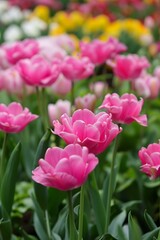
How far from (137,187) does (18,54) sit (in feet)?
1.94

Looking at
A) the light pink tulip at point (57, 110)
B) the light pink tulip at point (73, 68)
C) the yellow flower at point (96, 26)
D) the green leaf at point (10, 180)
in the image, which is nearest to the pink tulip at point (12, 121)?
the green leaf at point (10, 180)

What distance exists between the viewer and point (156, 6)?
263 inches

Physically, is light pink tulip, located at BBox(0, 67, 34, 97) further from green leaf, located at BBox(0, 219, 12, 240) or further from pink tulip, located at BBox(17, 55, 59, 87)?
green leaf, located at BBox(0, 219, 12, 240)

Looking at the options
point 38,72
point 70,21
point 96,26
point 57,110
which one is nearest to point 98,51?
point 57,110

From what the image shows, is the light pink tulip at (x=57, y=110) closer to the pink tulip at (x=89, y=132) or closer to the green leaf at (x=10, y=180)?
the green leaf at (x=10, y=180)

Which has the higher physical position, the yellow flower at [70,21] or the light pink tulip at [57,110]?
the light pink tulip at [57,110]

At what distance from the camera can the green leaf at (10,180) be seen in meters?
1.39

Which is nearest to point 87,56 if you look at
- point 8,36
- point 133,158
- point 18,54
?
point 18,54

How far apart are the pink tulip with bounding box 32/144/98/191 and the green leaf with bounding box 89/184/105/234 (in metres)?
0.39

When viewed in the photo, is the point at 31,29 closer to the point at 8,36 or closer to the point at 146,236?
the point at 8,36

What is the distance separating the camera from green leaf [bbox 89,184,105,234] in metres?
Answer: 1.41

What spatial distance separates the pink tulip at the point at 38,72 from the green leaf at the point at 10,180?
1.21ft

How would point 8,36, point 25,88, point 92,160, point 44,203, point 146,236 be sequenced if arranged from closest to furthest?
point 92,160, point 146,236, point 44,203, point 25,88, point 8,36

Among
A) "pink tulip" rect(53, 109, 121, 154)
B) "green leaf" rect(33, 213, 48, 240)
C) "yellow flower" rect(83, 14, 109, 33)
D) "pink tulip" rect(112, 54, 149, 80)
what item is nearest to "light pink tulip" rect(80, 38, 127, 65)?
"pink tulip" rect(112, 54, 149, 80)
